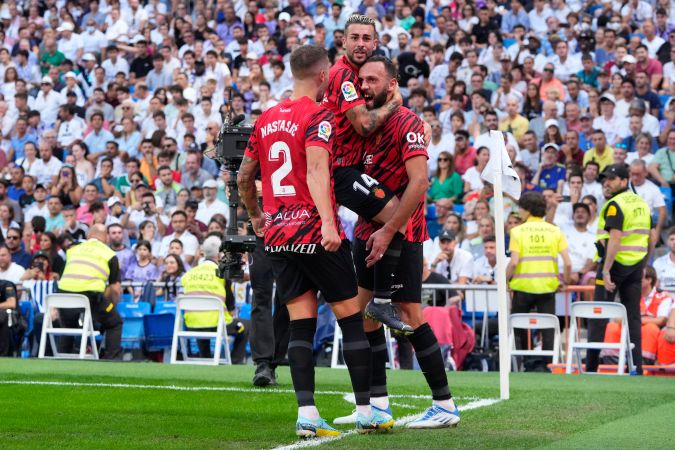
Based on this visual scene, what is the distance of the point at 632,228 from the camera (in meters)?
13.9

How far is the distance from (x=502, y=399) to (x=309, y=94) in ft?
11.4

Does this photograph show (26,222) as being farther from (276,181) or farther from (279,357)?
(276,181)

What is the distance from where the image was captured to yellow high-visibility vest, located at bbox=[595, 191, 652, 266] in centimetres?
1391

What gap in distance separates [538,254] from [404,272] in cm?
727

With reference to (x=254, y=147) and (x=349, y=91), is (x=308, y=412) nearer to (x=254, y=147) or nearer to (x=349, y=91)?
(x=254, y=147)

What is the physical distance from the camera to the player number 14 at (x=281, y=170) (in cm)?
738

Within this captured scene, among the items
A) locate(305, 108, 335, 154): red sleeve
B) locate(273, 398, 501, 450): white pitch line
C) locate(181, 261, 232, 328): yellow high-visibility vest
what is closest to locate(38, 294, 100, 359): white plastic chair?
locate(181, 261, 232, 328): yellow high-visibility vest

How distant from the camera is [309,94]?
24.7 ft

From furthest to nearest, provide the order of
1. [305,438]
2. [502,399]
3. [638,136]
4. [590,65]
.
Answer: [590,65] < [638,136] < [502,399] < [305,438]

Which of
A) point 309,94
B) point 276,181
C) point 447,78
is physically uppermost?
point 447,78

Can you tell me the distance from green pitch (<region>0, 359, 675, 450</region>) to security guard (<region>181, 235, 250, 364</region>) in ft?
9.68

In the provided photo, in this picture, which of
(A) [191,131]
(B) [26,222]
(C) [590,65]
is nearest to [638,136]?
(C) [590,65]

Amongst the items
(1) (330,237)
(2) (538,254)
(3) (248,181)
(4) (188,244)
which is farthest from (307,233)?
(4) (188,244)

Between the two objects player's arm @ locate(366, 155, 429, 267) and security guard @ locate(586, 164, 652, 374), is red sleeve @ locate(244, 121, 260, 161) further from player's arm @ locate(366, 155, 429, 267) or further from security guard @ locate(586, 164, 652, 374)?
security guard @ locate(586, 164, 652, 374)
